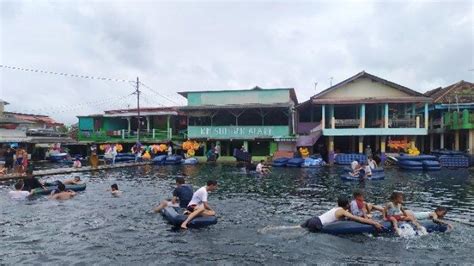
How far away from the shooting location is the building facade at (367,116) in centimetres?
4006

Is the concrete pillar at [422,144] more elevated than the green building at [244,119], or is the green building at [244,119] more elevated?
the green building at [244,119]

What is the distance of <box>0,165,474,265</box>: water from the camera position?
10.2m

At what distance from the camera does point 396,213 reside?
12789 mm

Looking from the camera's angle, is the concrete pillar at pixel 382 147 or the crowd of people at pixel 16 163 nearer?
the crowd of people at pixel 16 163

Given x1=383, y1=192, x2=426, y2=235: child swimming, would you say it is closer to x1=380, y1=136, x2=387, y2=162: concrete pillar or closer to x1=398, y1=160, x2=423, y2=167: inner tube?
x1=398, y1=160, x2=423, y2=167: inner tube

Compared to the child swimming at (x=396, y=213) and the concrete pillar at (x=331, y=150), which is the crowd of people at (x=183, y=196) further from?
the concrete pillar at (x=331, y=150)

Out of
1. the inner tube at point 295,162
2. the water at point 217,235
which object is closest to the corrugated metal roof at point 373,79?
the inner tube at point 295,162

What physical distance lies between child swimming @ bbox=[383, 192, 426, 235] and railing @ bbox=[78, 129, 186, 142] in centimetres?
3833

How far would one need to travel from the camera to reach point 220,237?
12016 millimetres

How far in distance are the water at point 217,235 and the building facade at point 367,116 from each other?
19.6 metres

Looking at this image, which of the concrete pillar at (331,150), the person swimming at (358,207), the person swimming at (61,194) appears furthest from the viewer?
the concrete pillar at (331,150)

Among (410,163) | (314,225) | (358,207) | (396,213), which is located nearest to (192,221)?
(314,225)

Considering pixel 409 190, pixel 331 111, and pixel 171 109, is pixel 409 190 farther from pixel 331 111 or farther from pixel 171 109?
pixel 171 109

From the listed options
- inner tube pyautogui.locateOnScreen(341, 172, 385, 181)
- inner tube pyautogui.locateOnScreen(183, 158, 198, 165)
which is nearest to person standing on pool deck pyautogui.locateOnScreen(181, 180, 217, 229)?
inner tube pyautogui.locateOnScreen(341, 172, 385, 181)
